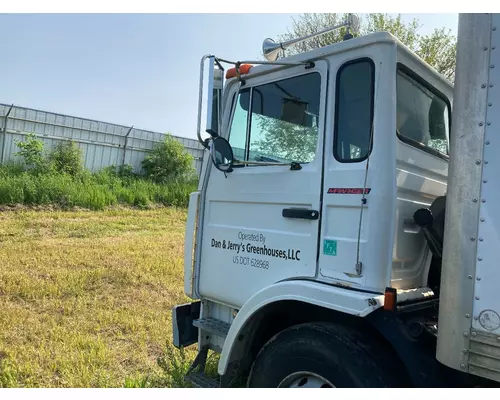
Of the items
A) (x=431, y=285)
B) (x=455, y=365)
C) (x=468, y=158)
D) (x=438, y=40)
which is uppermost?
(x=438, y=40)

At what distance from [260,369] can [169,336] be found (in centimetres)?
243

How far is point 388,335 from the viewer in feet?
7.33

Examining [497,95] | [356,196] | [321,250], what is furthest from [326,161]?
[497,95]

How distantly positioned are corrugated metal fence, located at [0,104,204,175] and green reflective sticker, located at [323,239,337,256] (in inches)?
486

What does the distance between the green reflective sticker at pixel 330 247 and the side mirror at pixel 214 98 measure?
982 mm

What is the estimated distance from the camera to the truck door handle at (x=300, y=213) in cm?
265

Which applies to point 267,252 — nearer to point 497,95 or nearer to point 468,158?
point 468,158

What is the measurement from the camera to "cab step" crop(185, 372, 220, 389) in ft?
10.1

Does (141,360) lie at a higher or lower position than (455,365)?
lower

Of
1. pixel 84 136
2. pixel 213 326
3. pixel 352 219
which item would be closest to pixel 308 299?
pixel 352 219

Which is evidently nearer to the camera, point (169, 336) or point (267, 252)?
point (267, 252)

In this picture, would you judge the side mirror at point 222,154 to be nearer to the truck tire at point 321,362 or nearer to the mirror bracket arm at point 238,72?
the mirror bracket arm at point 238,72

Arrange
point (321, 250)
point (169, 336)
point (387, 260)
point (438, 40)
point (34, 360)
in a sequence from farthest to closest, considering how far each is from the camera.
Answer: point (438, 40) < point (169, 336) < point (34, 360) < point (321, 250) < point (387, 260)

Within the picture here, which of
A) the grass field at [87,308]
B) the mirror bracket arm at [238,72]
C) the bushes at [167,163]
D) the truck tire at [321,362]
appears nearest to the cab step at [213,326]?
the truck tire at [321,362]
